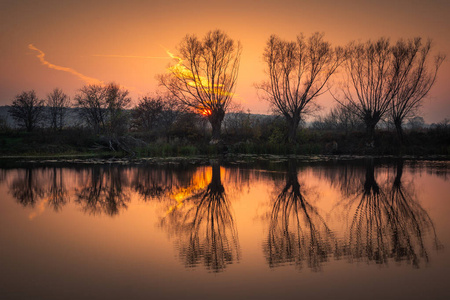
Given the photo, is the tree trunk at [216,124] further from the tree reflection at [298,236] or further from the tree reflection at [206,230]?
the tree reflection at [298,236]

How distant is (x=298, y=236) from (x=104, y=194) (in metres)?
7.49

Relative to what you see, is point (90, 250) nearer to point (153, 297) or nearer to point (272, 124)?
point (153, 297)

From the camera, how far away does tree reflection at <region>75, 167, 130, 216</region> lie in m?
9.95

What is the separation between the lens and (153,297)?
4.44m

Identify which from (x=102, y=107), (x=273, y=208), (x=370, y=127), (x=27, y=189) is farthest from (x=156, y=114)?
(x=273, y=208)

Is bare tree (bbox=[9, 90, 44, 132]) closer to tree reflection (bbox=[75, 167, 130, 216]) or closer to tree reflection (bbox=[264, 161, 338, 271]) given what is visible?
tree reflection (bbox=[75, 167, 130, 216])

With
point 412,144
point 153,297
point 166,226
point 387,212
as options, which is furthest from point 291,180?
point 412,144

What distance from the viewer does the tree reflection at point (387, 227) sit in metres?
6.04

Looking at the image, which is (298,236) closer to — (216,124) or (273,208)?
(273,208)

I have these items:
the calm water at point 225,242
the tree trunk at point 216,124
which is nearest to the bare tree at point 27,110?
the tree trunk at point 216,124

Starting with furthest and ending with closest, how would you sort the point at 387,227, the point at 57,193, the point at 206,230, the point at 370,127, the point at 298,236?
the point at 370,127
the point at 57,193
the point at 387,227
the point at 206,230
the point at 298,236

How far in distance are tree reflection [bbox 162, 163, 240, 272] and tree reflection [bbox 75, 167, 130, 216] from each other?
6.17ft

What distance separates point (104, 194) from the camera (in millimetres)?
12102

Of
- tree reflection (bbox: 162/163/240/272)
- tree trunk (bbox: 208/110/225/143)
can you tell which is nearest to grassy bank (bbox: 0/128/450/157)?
tree trunk (bbox: 208/110/225/143)
